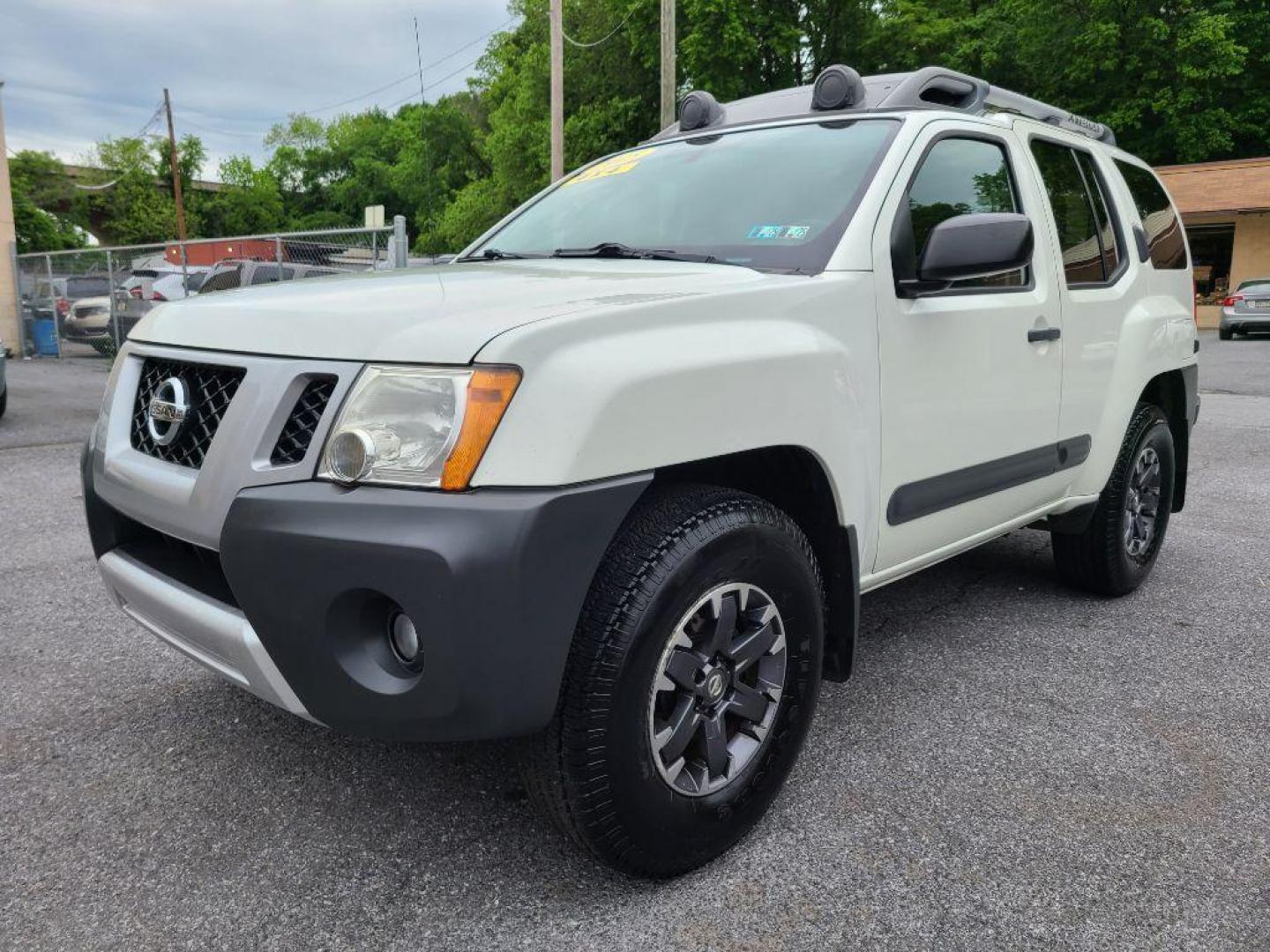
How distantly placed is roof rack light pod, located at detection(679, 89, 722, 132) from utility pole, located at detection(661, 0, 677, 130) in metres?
14.0

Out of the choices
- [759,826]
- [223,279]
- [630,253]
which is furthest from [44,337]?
[759,826]

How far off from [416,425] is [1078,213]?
110 inches

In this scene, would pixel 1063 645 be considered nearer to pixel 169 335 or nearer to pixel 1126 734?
pixel 1126 734

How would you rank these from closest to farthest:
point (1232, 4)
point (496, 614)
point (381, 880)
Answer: point (496, 614)
point (381, 880)
point (1232, 4)

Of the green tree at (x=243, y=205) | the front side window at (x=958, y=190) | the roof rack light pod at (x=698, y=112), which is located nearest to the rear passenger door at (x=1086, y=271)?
the front side window at (x=958, y=190)

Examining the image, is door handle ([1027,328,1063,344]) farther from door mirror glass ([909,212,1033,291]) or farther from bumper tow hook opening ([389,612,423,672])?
bumper tow hook opening ([389,612,423,672])

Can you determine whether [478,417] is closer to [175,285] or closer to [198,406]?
[198,406]

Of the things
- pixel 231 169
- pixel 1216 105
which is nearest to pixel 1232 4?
pixel 1216 105

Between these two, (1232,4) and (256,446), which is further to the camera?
(1232,4)

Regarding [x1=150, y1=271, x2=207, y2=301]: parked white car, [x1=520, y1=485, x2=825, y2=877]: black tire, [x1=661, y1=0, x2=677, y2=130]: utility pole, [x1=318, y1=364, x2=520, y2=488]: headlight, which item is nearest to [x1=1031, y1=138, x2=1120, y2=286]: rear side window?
[x1=520, y1=485, x2=825, y2=877]: black tire

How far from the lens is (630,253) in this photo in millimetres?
2789

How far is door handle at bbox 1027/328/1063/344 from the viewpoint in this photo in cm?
305

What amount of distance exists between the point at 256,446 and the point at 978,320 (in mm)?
1959

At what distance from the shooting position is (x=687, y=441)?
195 centimetres
